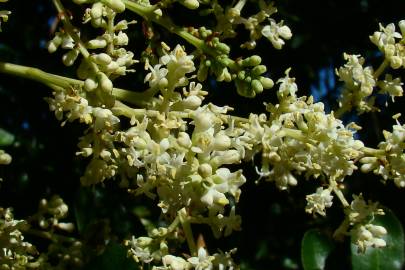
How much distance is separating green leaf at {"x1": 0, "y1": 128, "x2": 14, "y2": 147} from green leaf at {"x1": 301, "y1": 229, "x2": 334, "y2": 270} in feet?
2.89

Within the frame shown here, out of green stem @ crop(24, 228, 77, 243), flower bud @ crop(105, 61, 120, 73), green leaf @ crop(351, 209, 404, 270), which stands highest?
flower bud @ crop(105, 61, 120, 73)

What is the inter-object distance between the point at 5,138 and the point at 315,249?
93 cm

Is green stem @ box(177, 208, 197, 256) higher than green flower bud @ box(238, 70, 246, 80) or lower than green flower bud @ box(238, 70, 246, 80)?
lower

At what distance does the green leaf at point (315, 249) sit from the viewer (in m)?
1.73

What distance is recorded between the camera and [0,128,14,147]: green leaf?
2043mm

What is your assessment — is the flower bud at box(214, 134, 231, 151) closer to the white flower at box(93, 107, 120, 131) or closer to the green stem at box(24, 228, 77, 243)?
the white flower at box(93, 107, 120, 131)

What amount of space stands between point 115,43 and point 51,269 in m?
0.59

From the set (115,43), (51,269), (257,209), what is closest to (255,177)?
(257,209)

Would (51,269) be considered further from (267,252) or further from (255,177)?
(267,252)

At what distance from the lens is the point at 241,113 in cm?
215

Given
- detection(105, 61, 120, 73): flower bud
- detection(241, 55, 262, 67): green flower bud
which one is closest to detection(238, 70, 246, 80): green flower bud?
detection(241, 55, 262, 67): green flower bud

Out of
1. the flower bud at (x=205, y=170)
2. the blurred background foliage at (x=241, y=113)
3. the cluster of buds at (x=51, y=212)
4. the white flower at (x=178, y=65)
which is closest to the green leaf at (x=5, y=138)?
the blurred background foliage at (x=241, y=113)

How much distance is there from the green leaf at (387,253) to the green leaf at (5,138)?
3.28 ft

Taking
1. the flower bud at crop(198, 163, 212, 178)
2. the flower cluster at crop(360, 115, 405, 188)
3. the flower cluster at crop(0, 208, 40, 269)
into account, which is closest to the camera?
the flower bud at crop(198, 163, 212, 178)
